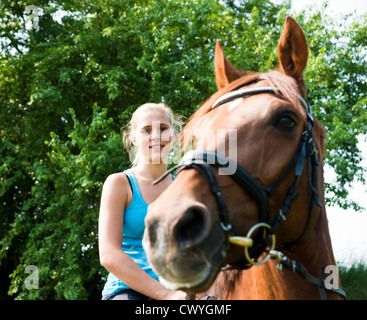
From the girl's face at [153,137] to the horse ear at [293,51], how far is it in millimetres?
979

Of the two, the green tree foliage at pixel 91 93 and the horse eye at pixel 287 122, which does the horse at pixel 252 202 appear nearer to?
the horse eye at pixel 287 122

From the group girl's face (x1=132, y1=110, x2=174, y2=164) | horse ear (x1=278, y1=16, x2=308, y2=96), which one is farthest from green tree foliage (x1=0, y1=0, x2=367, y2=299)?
horse ear (x1=278, y1=16, x2=308, y2=96)

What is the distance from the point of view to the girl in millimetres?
2277

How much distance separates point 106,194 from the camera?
252 cm

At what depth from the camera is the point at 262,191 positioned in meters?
1.85

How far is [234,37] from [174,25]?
1998mm

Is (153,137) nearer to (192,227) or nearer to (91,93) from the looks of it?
(192,227)

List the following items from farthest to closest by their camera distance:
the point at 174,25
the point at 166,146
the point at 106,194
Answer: the point at 174,25
the point at 166,146
the point at 106,194

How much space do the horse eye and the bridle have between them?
0.12m

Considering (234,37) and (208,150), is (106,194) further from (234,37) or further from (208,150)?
(234,37)

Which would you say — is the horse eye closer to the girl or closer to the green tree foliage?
the girl

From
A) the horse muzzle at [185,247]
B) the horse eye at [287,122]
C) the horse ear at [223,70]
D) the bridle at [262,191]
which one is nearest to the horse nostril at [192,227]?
the horse muzzle at [185,247]
